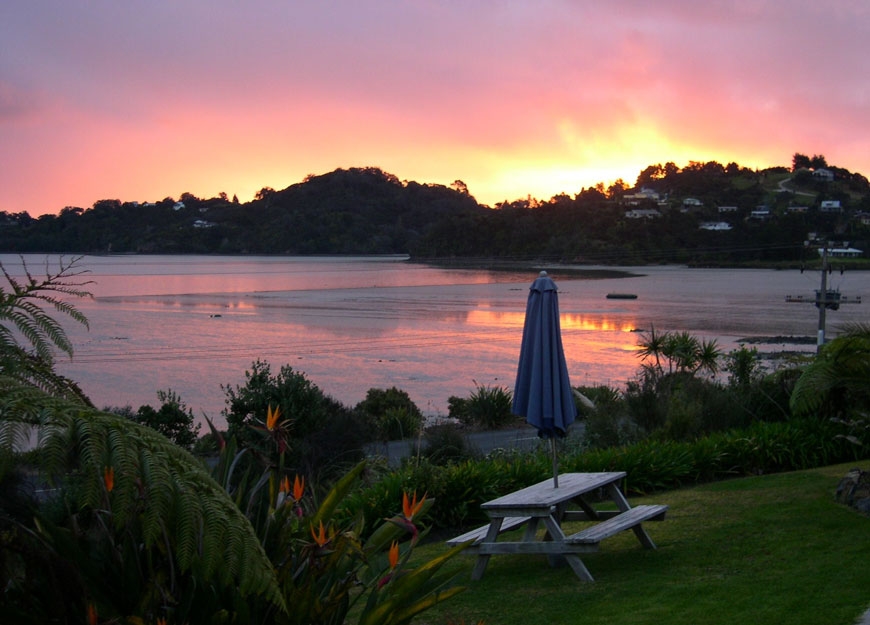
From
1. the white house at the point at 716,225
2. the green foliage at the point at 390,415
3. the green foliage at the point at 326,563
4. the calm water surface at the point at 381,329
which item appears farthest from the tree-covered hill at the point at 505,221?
the green foliage at the point at 326,563

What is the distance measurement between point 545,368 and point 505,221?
142 m

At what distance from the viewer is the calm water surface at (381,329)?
34125mm

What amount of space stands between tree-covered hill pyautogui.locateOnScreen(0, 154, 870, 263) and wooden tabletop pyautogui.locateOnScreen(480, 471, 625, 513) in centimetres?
11671

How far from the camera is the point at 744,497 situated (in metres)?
9.20

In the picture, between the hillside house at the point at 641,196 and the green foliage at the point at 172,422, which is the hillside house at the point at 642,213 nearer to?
the hillside house at the point at 641,196

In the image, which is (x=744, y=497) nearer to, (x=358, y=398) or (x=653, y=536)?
(x=653, y=536)

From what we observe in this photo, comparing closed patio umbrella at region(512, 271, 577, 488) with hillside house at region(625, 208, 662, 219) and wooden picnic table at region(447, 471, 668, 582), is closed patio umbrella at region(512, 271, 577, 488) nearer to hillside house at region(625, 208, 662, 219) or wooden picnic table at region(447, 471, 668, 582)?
wooden picnic table at region(447, 471, 668, 582)

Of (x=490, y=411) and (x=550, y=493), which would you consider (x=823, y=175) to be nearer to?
(x=490, y=411)

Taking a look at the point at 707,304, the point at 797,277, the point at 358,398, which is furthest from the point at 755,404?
the point at 797,277

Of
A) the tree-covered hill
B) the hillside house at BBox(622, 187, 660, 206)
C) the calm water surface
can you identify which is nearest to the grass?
the calm water surface

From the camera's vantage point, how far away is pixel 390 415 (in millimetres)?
21688

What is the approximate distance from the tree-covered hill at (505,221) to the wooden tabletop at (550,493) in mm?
116705

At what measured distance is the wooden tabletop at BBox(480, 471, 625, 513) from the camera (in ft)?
21.1

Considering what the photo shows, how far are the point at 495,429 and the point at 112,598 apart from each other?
1821 centimetres
